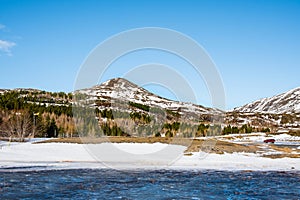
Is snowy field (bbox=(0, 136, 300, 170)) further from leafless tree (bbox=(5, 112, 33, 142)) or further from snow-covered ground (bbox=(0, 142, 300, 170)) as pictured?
leafless tree (bbox=(5, 112, 33, 142))

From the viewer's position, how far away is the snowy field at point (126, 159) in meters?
26.4

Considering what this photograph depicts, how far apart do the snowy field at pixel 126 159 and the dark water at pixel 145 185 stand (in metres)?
4.56

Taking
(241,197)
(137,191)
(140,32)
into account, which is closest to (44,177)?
(137,191)

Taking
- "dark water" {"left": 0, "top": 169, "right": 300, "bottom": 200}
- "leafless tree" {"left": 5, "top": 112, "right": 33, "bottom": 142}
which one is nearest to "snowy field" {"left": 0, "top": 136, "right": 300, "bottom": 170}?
"dark water" {"left": 0, "top": 169, "right": 300, "bottom": 200}

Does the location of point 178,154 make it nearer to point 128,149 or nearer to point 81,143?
point 128,149

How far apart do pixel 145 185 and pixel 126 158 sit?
15103 millimetres

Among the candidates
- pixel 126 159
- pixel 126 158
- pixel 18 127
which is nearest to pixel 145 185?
pixel 126 159

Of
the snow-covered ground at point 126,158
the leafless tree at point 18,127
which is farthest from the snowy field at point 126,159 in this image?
the leafless tree at point 18,127

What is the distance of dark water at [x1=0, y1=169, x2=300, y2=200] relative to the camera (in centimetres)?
1420

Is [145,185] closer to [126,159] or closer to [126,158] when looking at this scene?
[126,159]

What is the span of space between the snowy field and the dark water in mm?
4564

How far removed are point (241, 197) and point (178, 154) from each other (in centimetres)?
2124

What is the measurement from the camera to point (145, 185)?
1683 centimetres

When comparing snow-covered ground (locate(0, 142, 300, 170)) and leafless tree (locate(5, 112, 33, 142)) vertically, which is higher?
leafless tree (locate(5, 112, 33, 142))
